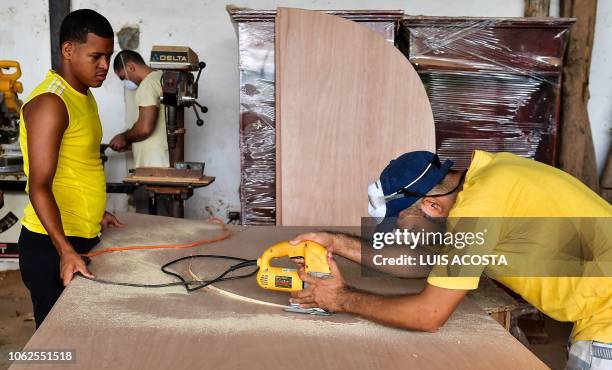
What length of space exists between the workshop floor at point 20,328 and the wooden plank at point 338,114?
5.42 ft

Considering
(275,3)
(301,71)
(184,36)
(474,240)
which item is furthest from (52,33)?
(474,240)

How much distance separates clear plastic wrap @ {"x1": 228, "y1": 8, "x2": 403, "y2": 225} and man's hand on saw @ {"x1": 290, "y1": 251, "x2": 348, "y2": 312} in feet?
5.69

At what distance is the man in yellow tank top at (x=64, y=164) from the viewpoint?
67.5 inches

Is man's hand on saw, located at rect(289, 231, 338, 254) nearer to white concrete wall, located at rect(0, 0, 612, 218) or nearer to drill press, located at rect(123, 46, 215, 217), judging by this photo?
drill press, located at rect(123, 46, 215, 217)

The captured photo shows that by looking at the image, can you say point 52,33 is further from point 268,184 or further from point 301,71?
point 301,71

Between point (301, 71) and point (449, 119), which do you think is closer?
point (301, 71)

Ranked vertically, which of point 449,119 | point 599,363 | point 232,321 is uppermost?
point 449,119

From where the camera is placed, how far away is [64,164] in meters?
1.90

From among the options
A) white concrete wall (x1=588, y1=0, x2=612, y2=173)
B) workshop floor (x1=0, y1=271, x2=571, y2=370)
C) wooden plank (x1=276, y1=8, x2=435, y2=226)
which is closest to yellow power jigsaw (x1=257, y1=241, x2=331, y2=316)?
wooden plank (x1=276, y1=8, x2=435, y2=226)

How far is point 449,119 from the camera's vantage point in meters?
3.24

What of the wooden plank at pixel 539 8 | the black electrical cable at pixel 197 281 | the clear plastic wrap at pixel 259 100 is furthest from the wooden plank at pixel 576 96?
the black electrical cable at pixel 197 281

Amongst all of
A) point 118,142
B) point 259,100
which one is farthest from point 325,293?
point 118,142

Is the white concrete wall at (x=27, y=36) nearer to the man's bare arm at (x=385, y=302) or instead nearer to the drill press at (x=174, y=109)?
the drill press at (x=174, y=109)

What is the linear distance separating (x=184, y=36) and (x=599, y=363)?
3542 millimetres
